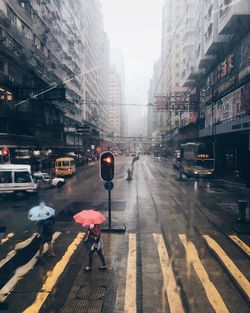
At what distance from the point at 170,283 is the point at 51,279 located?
3.37m

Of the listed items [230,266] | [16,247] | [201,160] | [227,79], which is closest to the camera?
[230,266]

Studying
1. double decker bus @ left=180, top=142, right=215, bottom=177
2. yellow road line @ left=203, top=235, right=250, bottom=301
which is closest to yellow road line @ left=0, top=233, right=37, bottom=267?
yellow road line @ left=203, top=235, right=250, bottom=301

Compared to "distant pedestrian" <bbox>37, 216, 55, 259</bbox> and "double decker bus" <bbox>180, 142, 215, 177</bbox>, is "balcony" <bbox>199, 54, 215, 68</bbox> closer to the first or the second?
"double decker bus" <bbox>180, 142, 215, 177</bbox>

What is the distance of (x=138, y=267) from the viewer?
1068 centimetres

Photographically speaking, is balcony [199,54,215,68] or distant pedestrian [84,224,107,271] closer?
distant pedestrian [84,224,107,271]

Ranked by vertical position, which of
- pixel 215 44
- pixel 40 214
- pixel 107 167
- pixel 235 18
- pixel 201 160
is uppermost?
pixel 215 44

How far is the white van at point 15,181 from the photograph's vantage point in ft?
75.2

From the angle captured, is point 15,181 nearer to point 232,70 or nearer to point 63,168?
point 63,168

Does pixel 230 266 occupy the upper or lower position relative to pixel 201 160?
lower

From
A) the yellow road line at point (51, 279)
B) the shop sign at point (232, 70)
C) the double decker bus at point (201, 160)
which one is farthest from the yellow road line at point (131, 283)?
the shop sign at point (232, 70)

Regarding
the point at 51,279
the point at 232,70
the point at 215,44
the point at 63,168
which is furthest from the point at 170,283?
the point at 215,44

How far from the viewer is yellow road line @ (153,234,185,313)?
8.14 metres

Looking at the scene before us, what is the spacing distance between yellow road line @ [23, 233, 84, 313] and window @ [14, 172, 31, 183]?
11021mm

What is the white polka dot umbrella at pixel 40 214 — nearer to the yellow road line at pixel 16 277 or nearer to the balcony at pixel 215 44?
the yellow road line at pixel 16 277
